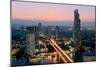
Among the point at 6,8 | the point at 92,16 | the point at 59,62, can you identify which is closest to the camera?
the point at 6,8

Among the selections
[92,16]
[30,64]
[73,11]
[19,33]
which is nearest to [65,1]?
[73,11]

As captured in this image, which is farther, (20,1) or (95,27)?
(95,27)

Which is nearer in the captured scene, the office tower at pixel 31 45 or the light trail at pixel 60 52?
the office tower at pixel 31 45

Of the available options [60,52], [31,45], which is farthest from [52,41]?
[31,45]

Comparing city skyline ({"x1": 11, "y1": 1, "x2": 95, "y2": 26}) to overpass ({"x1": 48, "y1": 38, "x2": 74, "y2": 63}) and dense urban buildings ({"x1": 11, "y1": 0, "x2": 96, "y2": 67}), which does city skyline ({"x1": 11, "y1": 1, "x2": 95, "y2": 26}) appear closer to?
dense urban buildings ({"x1": 11, "y1": 0, "x2": 96, "y2": 67})

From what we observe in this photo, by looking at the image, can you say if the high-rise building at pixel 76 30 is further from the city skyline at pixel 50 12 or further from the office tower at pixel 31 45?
the office tower at pixel 31 45

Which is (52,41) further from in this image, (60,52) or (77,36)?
(77,36)

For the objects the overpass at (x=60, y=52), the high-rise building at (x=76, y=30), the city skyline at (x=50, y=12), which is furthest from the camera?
the high-rise building at (x=76, y=30)

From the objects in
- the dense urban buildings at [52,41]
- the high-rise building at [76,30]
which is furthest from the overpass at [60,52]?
the high-rise building at [76,30]

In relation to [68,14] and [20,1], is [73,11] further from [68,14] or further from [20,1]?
[20,1]
